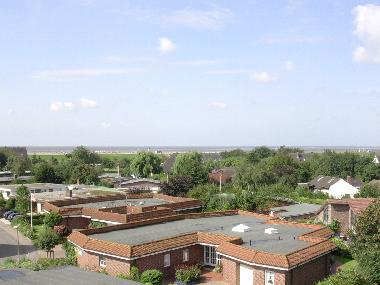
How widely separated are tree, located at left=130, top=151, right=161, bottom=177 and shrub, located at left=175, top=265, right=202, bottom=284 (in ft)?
266

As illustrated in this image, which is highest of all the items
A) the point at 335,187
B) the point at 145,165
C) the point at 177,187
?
the point at 145,165

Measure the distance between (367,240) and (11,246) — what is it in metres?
25.9


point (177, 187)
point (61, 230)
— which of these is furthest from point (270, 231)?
point (177, 187)

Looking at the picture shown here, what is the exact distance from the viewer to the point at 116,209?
137ft

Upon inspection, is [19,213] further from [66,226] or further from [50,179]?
[50,179]

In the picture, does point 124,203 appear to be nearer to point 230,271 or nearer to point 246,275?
point 230,271

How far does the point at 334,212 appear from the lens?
44875 millimetres

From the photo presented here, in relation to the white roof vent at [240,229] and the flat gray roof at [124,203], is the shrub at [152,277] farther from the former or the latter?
the flat gray roof at [124,203]

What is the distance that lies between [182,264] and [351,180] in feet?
190

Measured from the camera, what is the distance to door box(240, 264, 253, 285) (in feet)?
86.2

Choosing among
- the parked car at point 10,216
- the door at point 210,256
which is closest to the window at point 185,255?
the door at point 210,256

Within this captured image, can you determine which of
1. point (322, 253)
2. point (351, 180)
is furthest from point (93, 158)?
point (322, 253)

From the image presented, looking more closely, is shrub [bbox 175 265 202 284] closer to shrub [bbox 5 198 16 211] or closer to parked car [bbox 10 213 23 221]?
parked car [bbox 10 213 23 221]

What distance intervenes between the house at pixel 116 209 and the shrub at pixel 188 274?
9.13m
